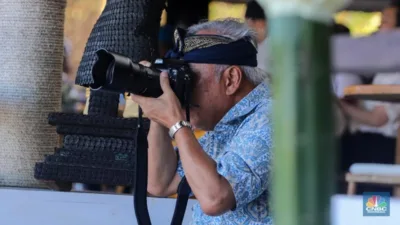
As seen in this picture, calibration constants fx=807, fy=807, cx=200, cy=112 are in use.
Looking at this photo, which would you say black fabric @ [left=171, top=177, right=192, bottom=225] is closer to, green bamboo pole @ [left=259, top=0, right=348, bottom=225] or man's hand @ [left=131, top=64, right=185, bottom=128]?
man's hand @ [left=131, top=64, right=185, bottom=128]

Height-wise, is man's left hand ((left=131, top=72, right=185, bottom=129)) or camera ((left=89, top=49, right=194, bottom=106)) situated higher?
camera ((left=89, top=49, right=194, bottom=106))

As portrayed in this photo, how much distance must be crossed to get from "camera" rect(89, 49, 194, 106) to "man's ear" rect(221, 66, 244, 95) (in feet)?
0.44

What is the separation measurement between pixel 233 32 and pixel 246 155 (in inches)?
15.9

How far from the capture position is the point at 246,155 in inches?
82.0

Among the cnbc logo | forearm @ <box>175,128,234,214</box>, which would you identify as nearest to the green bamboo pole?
forearm @ <box>175,128,234,214</box>

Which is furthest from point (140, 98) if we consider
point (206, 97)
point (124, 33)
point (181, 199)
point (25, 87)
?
point (25, 87)

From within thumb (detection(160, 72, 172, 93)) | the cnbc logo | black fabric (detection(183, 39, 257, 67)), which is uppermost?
black fabric (detection(183, 39, 257, 67))

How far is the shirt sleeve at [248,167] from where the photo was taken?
6.69ft

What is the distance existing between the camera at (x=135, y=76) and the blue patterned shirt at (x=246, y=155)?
16cm

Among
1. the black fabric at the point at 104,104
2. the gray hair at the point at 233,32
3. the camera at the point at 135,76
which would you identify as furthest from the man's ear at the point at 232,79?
the black fabric at the point at 104,104

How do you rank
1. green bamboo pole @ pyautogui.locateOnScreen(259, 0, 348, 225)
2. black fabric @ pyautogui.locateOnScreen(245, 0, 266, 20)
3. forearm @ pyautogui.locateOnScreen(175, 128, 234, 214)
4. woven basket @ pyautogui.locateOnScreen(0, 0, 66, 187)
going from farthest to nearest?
1. black fabric @ pyautogui.locateOnScreen(245, 0, 266, 20)
2. woven basket @ pyautogui.locateOnScreen(0, 0, 66, 187)
3. forearm @ pyautogui.locateOnScreen(175, 128, 234, 214)
4. green bamboo pole @ pyautogui.locateOnScreen(259, 0, 348, 225)

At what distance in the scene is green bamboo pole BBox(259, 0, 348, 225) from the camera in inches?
25.0

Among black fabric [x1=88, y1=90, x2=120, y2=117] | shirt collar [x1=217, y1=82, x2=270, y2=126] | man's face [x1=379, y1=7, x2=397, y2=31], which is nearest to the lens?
shirt collar [x1=217, y1=82, x2=270, y2=126]

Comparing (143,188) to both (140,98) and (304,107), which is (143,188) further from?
(304,107)
